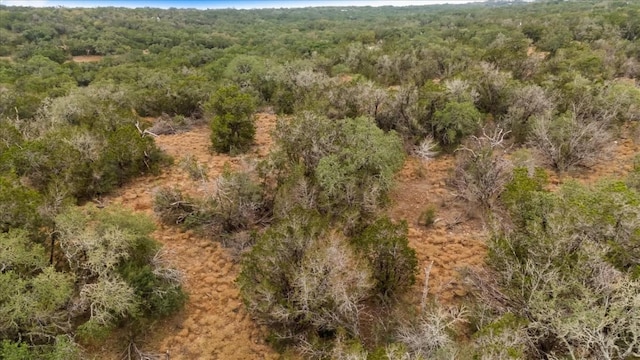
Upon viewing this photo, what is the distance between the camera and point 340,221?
8.27 meters

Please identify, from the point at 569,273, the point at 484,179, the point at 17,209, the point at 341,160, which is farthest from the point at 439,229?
the point at 17,209

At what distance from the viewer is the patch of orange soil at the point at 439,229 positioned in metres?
7.59

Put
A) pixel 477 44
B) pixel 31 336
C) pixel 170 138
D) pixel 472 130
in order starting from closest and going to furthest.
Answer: pixel 31 336
pixel 472 130
pixel 170 138
pixel 477 44

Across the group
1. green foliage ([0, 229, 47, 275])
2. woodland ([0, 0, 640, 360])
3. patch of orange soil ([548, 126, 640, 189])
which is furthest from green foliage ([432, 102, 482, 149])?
green foliage ([0, 229, 47, 275])

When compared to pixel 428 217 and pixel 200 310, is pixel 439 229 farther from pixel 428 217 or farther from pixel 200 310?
pixel 200 310

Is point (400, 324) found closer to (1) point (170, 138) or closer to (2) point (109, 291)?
(2) point (109, 291)

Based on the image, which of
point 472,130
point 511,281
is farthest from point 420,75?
point 511,281

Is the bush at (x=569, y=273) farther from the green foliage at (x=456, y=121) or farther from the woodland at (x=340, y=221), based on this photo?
the green foliage at (x=456, y=121)

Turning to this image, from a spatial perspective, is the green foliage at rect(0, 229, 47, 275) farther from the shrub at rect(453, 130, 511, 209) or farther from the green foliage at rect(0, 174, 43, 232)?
the shrub at rect(453, 130, 511, 209)

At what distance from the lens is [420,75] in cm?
1977

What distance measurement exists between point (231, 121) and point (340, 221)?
21.2 ft

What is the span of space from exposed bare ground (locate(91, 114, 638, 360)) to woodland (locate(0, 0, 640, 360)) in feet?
0.71

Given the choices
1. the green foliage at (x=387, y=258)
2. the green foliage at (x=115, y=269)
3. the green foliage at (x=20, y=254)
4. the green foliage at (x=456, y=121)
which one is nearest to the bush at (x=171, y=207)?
the green foliage at (x=115, y=269)

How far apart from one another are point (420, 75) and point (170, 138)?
13.3 m
